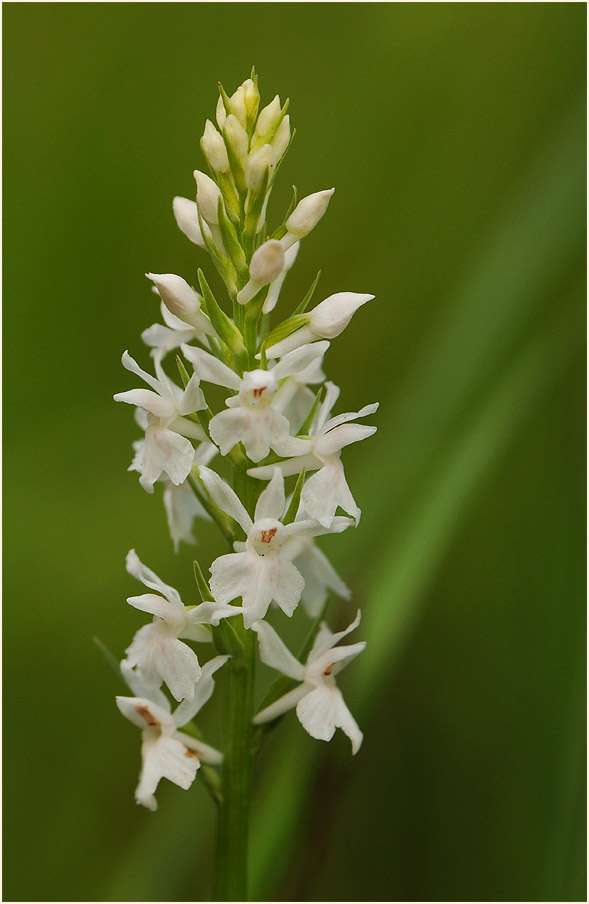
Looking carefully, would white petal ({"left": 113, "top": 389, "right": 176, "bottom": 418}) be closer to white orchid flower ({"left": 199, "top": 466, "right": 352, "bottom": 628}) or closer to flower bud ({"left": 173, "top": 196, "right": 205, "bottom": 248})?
white orchid flower ({"left": 199, "top": 466, "right": 352, "bottom": 628})

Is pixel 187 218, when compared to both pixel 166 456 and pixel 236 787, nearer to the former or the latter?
pixel 166 456

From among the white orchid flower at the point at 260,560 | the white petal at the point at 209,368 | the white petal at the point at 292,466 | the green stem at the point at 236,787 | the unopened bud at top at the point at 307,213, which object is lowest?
the green stem at the point at 236,787

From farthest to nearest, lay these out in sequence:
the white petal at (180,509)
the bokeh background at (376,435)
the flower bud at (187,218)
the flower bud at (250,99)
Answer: the bokeh background at (376,435), the white petal at (180,509), the flower bud at (187,218), the flower bud at (250,99)

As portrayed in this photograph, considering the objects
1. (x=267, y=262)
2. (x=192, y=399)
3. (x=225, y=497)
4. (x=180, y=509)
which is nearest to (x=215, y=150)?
(x=267, y=262)

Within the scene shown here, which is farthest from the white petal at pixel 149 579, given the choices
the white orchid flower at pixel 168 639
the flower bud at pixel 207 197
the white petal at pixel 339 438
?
the flower bud at pixel 207 197

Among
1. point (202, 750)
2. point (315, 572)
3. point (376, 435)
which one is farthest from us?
point (376, 435)

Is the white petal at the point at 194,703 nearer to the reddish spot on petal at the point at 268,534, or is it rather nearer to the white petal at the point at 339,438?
the reddish spot on petal at the point at 268,534

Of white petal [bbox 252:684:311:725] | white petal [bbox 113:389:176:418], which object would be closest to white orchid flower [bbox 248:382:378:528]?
white petal [bbox 113:389:176:418]
